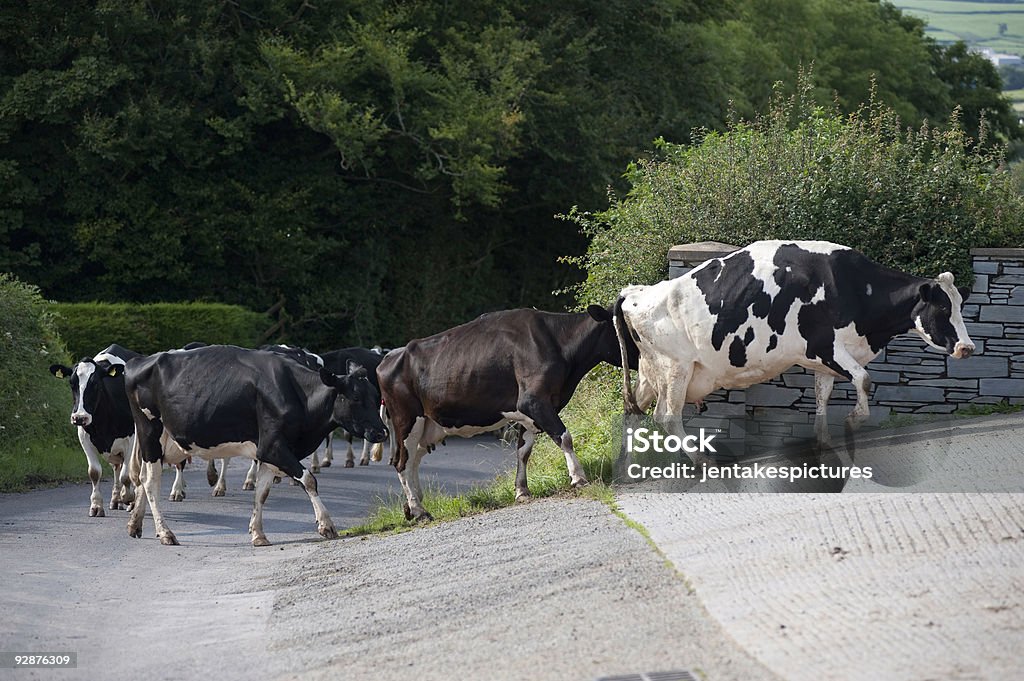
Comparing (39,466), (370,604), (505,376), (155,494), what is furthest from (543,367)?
(39,466)

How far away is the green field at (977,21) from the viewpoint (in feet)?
141

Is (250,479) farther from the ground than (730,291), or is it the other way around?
(730,291)

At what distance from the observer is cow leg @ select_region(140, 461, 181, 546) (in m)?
13.7

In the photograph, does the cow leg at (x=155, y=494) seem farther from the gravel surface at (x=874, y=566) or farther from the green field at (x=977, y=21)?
the green field at (x=977, y=21)

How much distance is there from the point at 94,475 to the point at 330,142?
15718 mm

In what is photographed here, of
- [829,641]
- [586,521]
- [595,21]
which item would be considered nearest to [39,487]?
[586,521]

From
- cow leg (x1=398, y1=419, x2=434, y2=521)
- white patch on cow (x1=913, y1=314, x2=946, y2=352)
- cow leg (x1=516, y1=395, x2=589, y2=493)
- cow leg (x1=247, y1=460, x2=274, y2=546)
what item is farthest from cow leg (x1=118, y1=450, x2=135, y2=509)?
white patch on cow (x1=913, y1=314, x2=946, y2=352)

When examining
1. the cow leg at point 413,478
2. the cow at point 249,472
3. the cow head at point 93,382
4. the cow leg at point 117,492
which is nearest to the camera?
the cow leg at point 413,478

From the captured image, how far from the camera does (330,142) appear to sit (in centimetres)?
3061

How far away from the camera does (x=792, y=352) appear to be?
12.1 meters

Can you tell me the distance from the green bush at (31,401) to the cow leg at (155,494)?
4214mm

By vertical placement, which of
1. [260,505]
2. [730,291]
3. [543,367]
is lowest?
[260,505]

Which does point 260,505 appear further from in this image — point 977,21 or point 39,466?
point 977,21

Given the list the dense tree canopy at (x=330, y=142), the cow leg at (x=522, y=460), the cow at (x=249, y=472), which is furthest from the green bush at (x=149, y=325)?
the cow leg at (x=522, y=460)
